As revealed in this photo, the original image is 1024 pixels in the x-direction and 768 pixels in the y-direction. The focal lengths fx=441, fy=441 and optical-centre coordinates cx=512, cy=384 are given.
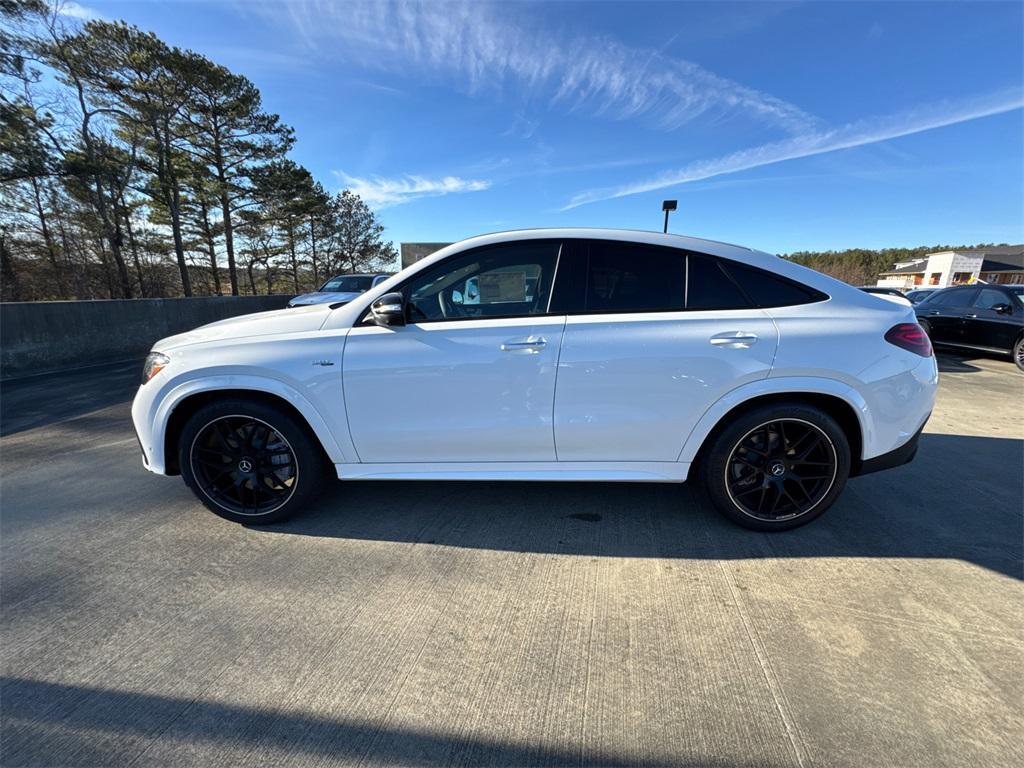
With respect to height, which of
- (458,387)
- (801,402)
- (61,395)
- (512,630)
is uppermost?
(458,387)

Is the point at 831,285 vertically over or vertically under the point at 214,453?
over

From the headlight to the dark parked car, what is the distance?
10.8m

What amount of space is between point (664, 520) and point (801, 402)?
110cm

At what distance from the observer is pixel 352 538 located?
274 cm

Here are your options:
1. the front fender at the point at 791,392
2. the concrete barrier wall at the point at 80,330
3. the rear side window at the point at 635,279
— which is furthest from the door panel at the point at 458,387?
the concrete barrier wall at the point at 80,330

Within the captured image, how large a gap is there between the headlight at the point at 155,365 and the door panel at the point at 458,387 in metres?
1.19

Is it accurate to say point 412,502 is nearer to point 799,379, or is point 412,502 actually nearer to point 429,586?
point 429,586

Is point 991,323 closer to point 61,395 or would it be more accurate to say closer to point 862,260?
point 61,395

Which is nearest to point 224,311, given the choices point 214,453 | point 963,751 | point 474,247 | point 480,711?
point 214,453

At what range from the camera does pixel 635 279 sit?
2646 millimetres

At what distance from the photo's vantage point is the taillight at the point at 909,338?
8.24 feet

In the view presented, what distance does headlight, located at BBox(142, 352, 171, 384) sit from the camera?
274cm

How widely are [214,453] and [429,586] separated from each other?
65.8 inches

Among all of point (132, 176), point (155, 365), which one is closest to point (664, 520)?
point (155, 365)
